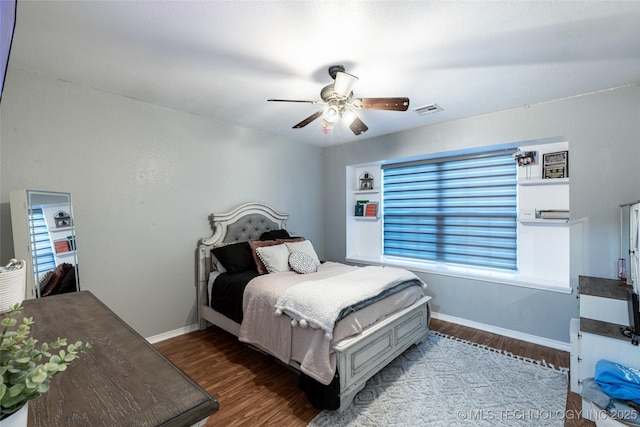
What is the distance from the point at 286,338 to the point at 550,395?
2017 mm

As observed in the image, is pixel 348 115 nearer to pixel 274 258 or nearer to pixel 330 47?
pixel 330 47

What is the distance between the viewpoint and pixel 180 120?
303cm

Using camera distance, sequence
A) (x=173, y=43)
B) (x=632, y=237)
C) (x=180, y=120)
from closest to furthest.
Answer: (x=173, y=43)
(x=632, y=237)
(x=180, y=120)

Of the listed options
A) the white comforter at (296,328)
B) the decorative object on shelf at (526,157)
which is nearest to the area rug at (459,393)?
the white comforter at (296,328)

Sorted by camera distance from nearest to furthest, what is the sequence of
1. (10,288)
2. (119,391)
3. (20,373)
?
1. (20,373)
2. (119,391)
3. (10,288)

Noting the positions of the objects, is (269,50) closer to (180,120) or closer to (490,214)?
(180,120)

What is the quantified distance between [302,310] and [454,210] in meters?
2.65

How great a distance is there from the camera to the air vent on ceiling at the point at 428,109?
2.88 meters

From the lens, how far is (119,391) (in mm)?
729

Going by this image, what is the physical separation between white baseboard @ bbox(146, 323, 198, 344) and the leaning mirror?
0.97 metres

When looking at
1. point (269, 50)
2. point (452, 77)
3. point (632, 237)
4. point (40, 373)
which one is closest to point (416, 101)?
point (452, 77)

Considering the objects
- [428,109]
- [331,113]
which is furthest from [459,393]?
[428,109]

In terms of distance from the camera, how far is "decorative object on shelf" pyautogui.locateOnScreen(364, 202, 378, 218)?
4367mm

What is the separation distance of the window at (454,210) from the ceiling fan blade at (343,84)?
7.39 ft
